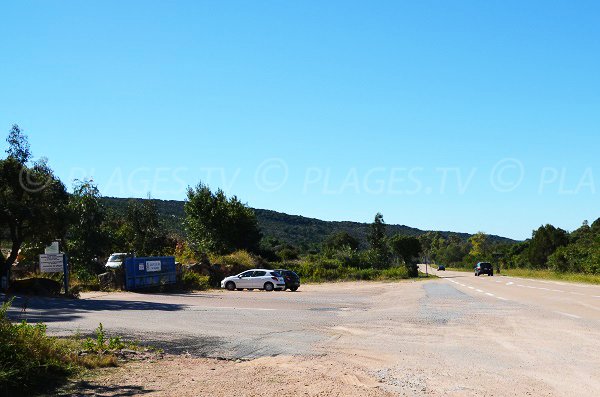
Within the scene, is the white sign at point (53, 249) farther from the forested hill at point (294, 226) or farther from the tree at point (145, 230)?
the forested hill at point (294, 226)

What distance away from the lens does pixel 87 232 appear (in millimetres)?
42281

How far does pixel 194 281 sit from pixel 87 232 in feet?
32.2

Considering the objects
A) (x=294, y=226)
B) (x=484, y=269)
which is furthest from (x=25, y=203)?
(x=294, y=226)

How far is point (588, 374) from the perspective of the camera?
8.79 meters

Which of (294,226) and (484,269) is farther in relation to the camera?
(294,226)

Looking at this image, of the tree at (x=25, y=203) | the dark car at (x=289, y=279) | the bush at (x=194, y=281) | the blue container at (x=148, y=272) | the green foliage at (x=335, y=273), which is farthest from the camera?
the green foliage at (x=335, y=273)

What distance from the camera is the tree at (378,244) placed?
6988 centimetres

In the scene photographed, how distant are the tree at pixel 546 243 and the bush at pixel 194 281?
5312 cm

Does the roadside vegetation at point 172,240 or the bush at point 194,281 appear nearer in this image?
the roadside vegetation at point 172,240

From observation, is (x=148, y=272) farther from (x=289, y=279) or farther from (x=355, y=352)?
(x=355, y=352)

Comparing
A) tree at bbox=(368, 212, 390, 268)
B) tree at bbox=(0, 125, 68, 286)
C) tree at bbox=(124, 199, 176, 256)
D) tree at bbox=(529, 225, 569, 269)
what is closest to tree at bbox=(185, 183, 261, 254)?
tree at bbox=(124, 199, 176, 256)

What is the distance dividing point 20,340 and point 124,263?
25.9m

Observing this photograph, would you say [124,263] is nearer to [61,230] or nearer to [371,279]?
[61,230]

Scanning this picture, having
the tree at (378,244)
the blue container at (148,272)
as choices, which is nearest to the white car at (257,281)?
the blue container at (148,272)
